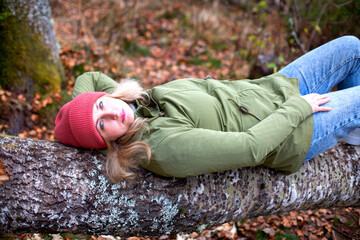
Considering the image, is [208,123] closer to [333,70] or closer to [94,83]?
[94,83]

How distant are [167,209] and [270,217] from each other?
1819mm

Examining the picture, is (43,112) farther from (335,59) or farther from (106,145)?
(335,59)

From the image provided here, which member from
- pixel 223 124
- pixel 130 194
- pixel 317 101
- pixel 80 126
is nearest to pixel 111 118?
pixel 80 126

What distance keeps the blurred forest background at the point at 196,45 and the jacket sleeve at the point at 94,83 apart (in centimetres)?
141

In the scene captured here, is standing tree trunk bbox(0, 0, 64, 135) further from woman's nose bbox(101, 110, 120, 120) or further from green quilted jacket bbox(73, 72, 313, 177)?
woman's nose bbox(101, 110, 120, 120)

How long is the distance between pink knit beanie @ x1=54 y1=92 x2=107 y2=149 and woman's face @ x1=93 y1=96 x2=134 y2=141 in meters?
0.05

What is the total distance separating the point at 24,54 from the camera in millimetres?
4027

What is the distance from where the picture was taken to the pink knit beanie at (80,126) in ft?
7.35

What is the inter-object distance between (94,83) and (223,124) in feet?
4.48

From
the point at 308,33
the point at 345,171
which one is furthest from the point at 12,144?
the point at 308,33

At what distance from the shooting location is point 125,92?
8.54 feet

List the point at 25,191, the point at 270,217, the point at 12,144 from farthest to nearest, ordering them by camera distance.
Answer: the point at 270,217 < the point at 12,144 < the point at 25,191

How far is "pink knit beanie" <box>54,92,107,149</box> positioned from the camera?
2240mm

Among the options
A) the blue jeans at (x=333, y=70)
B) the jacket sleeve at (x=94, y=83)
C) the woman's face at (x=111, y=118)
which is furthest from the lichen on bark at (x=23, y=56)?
the blue jeans at (x=333, y=70)
